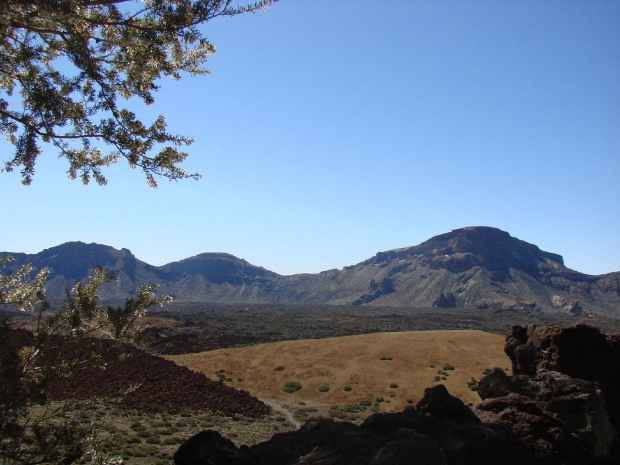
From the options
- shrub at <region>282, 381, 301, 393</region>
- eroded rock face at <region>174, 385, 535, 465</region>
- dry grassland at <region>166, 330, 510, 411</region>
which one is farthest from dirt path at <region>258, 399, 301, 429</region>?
eroded rock face at <region>174, 385, 535, 465</region>

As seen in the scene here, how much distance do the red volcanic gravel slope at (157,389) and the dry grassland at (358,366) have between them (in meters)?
7.75

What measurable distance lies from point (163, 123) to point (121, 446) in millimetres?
13818

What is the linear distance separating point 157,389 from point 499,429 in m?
23.7

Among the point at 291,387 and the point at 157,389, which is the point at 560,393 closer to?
the point at 157,389

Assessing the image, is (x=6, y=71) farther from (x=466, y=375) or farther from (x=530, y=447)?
(x=466, y=375)

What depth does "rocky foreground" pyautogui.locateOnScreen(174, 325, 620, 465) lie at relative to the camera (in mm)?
8141

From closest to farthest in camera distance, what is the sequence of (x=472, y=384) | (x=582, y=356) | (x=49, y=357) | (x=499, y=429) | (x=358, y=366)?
(x=49, y=357) < (x=499, y=429) < (x=582, y=356) < (x=472, y=384) < (x=358, y=366)

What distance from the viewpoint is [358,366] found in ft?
149

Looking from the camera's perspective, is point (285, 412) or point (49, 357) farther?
point (285, 412)

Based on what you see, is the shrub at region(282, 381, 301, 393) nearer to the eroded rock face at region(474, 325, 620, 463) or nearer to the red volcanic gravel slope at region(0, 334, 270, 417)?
the red volcanic gravel slope at region(0, 334, 270, 417)

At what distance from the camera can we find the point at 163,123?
10.5 m

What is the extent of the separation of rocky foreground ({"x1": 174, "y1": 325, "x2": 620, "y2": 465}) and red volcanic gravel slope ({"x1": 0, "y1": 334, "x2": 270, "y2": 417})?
1677 cm

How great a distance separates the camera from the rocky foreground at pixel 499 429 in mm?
8141

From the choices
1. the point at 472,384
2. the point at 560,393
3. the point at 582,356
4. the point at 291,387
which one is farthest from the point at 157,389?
the point at 472,384
